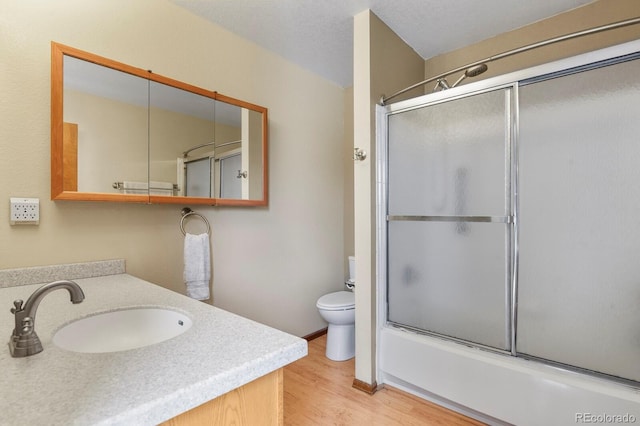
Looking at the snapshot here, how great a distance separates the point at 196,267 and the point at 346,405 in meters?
1.22

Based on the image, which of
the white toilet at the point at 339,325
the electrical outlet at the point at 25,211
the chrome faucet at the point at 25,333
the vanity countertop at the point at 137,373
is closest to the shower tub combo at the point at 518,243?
the white toilet at the point at 339,325

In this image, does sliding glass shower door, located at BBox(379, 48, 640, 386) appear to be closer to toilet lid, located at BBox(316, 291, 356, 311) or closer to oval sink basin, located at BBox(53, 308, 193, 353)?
toilet lid, located at BBox(316, 291, 356, 311)

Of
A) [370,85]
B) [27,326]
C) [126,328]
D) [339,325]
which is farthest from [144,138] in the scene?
[339,325]

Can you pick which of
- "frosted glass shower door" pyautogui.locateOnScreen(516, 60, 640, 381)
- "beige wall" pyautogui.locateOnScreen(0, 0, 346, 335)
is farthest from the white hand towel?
"frosted glass shower door" pyautogui.locateOnScreen(516, 60, 640, 381)

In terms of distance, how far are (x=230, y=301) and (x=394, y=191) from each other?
1.36 meters

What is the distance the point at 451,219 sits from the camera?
1.77 metres

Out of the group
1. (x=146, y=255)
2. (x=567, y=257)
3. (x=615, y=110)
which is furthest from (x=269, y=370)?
(x=615, y=110)

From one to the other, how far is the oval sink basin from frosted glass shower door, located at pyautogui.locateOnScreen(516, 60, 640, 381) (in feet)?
5.28

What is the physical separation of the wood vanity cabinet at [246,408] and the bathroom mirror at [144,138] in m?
1.33

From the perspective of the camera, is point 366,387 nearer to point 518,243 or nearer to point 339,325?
point 339,325

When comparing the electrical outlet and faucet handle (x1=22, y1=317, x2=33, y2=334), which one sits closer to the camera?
faucet handle (x1=22, y1=317, x2=33, y2=334)

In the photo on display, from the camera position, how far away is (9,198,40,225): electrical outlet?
131 centimetres

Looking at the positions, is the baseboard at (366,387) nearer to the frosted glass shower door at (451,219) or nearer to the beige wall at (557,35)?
the frosted glass shower door at (451,219)

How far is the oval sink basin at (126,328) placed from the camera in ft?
3.16
